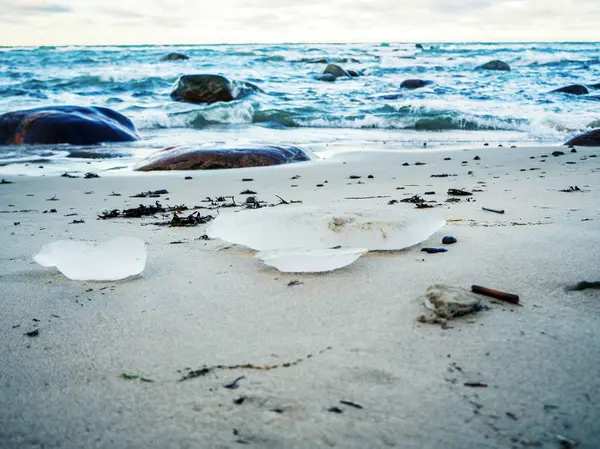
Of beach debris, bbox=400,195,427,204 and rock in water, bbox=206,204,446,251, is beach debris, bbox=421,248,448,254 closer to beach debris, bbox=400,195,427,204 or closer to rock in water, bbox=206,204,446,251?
rock in water, bbox=206,204,446,251

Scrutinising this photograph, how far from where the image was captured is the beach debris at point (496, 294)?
60.2 inches

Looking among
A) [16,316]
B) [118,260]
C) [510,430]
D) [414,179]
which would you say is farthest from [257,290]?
[414,179]

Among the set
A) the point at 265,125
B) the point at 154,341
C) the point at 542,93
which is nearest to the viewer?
the point at 154,341

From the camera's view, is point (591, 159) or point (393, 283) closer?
point (393, 283)

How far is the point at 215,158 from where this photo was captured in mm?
5859

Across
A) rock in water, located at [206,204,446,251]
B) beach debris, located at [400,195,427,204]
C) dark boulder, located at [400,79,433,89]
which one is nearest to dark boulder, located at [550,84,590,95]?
dark boulder, located at [400,79,433,89]

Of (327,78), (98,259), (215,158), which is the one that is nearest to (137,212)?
(98,259)

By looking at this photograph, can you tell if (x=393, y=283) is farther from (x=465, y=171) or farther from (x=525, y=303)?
(x=465, y=171)

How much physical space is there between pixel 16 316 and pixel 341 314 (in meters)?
0.91

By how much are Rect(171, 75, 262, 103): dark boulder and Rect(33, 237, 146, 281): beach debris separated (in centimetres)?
1380

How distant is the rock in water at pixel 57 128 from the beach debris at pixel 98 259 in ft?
21.4

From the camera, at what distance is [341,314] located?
1511mm

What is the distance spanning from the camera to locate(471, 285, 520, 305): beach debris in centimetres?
153

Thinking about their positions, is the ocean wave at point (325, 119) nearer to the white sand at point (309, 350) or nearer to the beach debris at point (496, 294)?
the white sand at point (309, 350)
